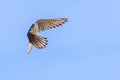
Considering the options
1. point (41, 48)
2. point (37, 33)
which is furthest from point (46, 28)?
point (41, 48)

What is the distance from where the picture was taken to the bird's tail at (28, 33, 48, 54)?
1266 centimetres

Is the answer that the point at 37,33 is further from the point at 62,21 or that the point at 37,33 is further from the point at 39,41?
the point at 62,21

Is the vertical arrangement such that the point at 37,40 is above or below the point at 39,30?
below

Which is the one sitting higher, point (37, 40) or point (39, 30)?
point (39, 30)

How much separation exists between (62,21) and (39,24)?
0.92 metres

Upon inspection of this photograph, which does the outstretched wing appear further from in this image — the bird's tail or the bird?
the bird's tail

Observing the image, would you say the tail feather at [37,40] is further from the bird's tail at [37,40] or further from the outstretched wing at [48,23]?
the outstretched wing at [48,23]

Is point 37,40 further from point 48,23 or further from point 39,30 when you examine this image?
point 48,23

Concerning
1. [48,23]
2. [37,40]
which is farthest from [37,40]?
[48,23]

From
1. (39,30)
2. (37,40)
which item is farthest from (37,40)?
(39,30)

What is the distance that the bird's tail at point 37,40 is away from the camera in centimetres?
1266

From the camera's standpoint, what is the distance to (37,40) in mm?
13148

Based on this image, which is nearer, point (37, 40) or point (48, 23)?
point (37, 40)

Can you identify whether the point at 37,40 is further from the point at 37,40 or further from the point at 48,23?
the point at 48,23
